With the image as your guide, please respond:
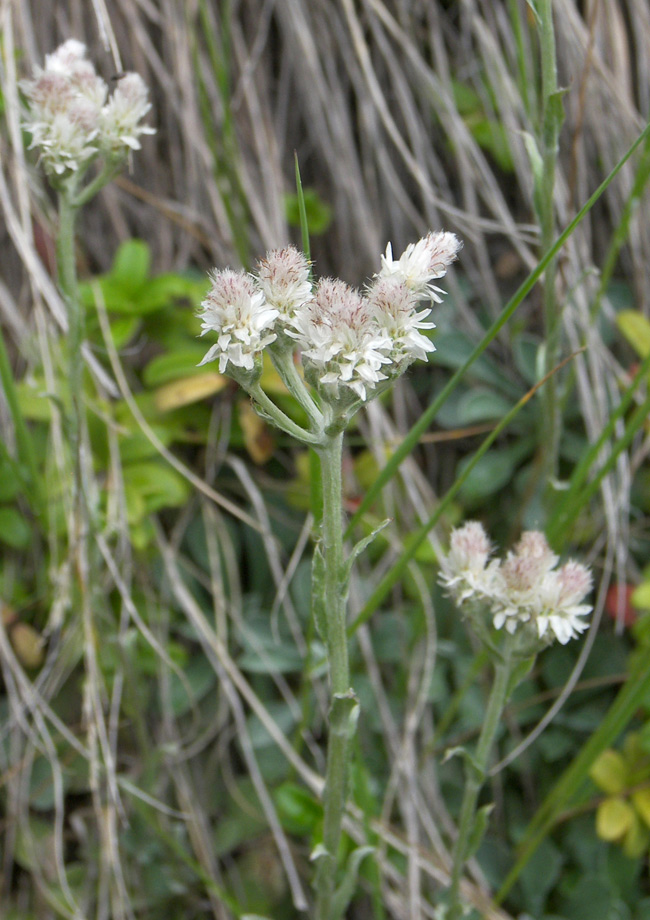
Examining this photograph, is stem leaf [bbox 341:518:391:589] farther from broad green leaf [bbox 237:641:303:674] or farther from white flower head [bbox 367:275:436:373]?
broad green leaf [bbox 237:641:303:674]

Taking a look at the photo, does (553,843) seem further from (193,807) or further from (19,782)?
(19,782)

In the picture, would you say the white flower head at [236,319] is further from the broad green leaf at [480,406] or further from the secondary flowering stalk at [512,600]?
the broad green leaf at [480,406]

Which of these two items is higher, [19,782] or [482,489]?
[482,489]

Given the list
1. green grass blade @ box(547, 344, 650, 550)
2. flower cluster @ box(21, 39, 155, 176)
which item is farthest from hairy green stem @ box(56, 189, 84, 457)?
green grass blade @ box(547, 344, 650, 550)

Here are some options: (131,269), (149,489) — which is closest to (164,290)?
(131,269)

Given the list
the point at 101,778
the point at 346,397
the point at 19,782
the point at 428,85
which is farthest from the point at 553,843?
the point at 428,85
